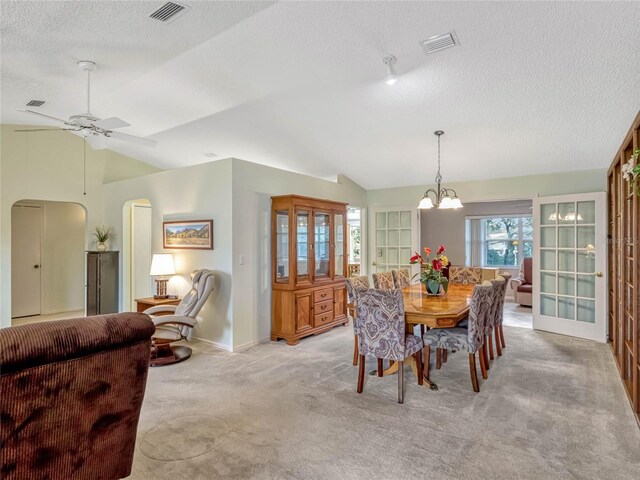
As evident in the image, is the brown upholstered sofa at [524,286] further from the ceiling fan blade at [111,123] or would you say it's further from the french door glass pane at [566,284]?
the ceiling fan blade at [111,123]

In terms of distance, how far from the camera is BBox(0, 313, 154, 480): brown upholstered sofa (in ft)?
4.23

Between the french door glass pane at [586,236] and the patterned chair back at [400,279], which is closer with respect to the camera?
the patterned chair back at [400,279]

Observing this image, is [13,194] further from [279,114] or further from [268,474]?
[268,474]

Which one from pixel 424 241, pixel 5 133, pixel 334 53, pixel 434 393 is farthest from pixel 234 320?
pixel 424 241

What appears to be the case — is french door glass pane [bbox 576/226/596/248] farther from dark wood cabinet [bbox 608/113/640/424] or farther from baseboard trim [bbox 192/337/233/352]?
baseboard trim [bbox 192/337/233/352]

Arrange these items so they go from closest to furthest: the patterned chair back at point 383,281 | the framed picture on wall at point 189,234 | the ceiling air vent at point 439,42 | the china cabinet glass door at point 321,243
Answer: the ceiling air vent at point 439,42
the patterned chair back at point 383,281
the framed picture on wall at point 189,234
the china cabinet glass door at point 321,243

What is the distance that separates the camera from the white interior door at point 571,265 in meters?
4.76

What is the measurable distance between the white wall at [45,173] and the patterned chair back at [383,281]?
508cm

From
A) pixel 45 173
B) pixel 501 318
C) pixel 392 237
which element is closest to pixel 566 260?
pixel 501 318

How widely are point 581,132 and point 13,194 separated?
765 cm

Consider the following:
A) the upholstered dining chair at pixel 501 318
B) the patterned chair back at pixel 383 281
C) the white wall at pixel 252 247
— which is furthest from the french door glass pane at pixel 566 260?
the white wall at pixel 252 247

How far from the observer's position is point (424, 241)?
9336mm

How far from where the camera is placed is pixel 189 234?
4867 mm

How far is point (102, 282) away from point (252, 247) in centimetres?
316
